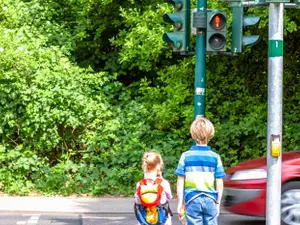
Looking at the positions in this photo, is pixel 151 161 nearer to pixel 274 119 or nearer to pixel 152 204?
pixel 152 204

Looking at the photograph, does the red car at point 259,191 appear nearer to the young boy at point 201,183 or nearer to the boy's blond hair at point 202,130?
the young boy at point 201,183

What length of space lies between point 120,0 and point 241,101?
396cm

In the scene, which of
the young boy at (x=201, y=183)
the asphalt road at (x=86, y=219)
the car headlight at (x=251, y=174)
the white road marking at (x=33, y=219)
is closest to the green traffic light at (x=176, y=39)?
the car headlight at (x=251, y=174)

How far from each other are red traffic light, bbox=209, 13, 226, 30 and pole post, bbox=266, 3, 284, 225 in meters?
2.23

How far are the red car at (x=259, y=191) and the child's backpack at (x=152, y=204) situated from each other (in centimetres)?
305

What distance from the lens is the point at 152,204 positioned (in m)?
7.66

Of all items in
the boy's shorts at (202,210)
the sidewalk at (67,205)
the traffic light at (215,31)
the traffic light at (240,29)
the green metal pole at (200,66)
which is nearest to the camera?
the boy's shorts at (202,210)

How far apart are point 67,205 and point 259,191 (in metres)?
4.59

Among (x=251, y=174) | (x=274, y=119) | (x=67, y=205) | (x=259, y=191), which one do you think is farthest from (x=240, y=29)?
(x=67, y=205)

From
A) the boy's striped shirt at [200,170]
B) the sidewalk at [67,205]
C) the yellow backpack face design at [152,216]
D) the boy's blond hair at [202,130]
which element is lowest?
the sidewalk at [67,205]

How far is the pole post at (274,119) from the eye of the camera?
28.8ft

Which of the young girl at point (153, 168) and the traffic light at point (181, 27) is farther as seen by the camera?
the traffic light at point (181, 27)

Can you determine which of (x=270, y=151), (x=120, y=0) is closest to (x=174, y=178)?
(x=120, y=0)

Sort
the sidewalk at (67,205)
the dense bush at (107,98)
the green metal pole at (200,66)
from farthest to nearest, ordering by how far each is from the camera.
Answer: the dense bush at (107,98), the sidewalk at (67,205), the green metal pole at (200,66)
